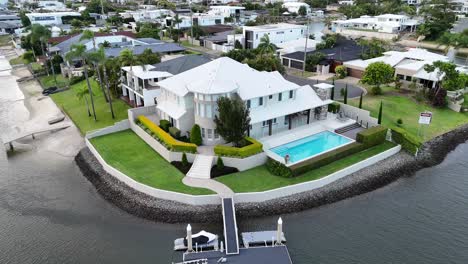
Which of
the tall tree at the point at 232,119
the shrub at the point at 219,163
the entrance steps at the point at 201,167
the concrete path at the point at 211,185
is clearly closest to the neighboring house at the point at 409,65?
the tall tree at the point at 232,119

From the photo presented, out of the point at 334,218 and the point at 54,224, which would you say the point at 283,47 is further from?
the point at 54,224

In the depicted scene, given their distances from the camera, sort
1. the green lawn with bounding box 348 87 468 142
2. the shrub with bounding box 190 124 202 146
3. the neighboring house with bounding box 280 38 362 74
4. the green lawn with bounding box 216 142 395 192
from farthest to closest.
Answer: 1. the neighboring house with bounding box 280 38 362 74
2. the green lawn with bounding box 348 87 468 142
3. the shrub with bounding box 190 124 202 146
4. the green lawn with bounding box 216 142 395 192

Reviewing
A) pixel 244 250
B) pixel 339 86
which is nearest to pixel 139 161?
pixel 244 250

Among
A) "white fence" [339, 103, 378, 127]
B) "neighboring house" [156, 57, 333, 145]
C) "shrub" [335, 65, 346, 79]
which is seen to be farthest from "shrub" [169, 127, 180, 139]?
"shrub" [335, 65, 346, 79]

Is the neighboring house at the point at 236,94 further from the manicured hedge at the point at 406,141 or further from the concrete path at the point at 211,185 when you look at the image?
the manicured hedge at the point at 406,141

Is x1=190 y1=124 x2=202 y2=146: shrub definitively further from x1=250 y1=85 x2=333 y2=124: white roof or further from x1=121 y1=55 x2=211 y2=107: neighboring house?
x1=121 y1=55 x2=211 y2=107: neighboring house

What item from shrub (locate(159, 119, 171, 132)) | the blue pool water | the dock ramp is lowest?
the dock ramp
